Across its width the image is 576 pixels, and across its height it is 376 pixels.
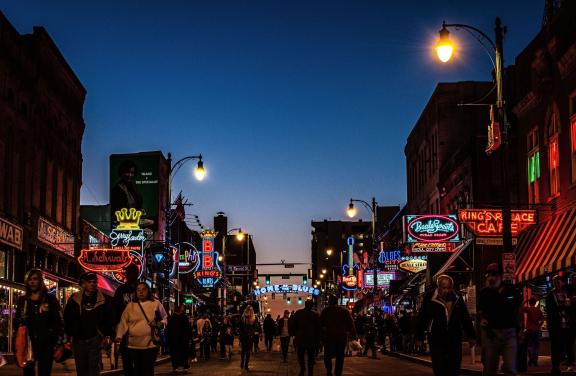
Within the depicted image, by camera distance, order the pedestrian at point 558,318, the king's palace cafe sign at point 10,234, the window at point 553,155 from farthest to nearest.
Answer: the king's palace cafe sign at point 10,234 → the window at point 553,155 → the pedestrian at point 558,318

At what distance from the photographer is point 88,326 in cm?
1233

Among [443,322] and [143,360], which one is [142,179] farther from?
[443,322]

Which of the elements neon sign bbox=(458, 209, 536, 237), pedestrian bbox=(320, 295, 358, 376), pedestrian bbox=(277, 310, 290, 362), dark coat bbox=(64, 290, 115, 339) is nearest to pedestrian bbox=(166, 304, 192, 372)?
pedestrian bbox=(277, 310, 290, 362)

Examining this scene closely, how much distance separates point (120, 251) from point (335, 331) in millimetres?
20955

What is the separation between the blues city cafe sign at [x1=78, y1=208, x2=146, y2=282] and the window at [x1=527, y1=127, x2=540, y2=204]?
14049mm

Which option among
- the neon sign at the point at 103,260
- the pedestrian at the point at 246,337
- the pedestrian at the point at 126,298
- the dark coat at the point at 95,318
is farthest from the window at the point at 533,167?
the dark coat at the point at 95,318

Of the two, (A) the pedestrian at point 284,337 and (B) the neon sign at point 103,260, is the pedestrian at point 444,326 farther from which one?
(B) the neon sign at point 103,260

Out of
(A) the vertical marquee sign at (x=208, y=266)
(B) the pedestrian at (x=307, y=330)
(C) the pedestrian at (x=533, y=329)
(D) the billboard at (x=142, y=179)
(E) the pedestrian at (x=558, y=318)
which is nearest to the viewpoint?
(E) the pedestrian at (x=558, y=318)

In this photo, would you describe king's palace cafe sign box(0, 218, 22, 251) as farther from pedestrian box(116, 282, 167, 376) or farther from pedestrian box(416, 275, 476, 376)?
pedestrian box(416, 275, 476, 376)

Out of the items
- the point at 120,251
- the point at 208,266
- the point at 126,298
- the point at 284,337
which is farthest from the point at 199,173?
the point at 208,266

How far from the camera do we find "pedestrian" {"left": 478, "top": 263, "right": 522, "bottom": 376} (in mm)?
12789

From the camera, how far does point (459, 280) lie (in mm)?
45281

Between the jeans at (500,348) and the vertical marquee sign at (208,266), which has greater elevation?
the vertical marquee sign at (208,266)

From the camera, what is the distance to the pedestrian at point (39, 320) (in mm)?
12070
